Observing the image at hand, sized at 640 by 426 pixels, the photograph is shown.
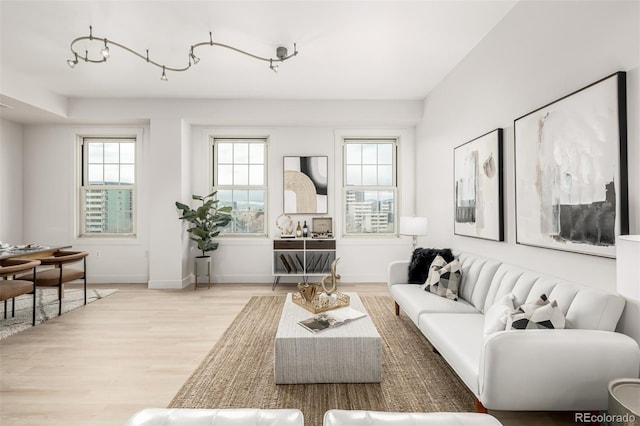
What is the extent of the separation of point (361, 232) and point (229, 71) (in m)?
3.20

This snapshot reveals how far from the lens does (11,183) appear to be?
17.4ft

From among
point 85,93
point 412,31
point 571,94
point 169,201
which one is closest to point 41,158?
point 85,93

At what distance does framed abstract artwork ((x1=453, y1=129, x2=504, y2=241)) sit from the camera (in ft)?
9.78

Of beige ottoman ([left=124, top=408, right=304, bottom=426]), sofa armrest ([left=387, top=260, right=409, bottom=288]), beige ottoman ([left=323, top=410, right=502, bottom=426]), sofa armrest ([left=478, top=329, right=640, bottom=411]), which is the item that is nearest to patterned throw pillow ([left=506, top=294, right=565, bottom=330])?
sofa armrest ([left=478, top=329, right=640, bottom=411])

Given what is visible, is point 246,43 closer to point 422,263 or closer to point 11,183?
point 422,263

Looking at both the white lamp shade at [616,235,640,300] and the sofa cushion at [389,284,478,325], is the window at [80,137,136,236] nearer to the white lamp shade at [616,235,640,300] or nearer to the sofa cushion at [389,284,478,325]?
the sofa cushion at [389,284,478,325]

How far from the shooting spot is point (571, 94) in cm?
213

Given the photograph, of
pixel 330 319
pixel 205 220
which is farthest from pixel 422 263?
pixel 205 220

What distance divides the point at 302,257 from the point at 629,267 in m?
A: 4.59

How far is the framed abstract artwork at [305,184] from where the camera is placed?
553 centimetres

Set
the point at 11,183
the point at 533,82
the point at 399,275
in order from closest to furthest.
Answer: the point at 533,82, the point at 399,275, the point at 11,183

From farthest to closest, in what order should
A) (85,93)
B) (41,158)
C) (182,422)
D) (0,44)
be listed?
(41,158) → (85,93) → (0,44) → (182,422)

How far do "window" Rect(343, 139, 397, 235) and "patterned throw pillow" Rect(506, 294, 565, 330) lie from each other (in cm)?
380

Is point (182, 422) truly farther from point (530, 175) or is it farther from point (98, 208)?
point (98, 208)
